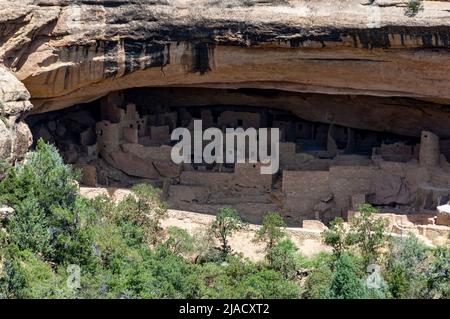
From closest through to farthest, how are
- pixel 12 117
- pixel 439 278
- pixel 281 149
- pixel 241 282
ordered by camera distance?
pixel 439 278, pixel 241 282, pixel 12 117, pixel 281 149

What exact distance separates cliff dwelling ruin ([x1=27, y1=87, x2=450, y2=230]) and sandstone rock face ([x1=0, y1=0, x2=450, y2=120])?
1.43m

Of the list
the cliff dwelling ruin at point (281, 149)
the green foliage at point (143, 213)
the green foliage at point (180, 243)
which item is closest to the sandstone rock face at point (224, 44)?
the cliff dwelling ruin at point (281, 149)

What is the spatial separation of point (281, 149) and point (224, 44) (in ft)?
9.29

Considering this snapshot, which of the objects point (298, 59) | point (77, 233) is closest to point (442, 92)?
point (298, 59)

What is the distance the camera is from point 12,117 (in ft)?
53.0

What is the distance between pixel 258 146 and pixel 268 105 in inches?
67.4

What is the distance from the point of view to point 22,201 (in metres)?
15.7

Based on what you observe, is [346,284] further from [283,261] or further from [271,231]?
[271,231]

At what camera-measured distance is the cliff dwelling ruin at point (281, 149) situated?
19.4 m

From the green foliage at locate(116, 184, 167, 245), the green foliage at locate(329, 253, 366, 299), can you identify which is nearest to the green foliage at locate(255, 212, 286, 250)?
the green foliage at locate(116, 184, 167, 245)

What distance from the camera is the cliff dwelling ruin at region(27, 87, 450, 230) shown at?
19375 millimetres

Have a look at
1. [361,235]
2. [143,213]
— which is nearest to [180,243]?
[143,213]

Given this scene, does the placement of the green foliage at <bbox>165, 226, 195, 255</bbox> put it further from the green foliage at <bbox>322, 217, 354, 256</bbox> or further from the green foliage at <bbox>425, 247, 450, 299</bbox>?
the green foliage at <bbox>425, 247, 450, 299</bbox>
